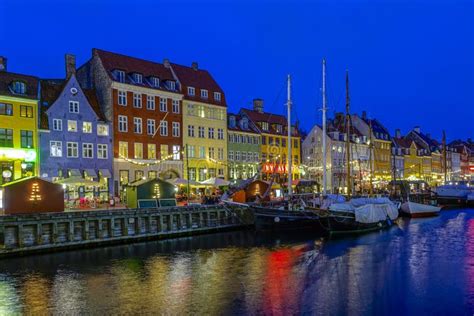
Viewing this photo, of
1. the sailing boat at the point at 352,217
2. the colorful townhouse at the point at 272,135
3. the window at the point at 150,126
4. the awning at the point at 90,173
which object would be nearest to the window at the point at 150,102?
the window at the point at 150,126

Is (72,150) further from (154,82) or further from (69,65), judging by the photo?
(154,82)

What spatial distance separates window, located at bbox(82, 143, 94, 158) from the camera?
58062mm

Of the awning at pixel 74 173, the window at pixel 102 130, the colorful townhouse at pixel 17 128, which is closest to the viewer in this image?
the colorful townhouse at pixel 17 128

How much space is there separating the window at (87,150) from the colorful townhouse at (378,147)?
6432 centimetres

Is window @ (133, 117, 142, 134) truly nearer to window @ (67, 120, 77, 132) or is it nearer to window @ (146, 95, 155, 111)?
window @ (146, 95, 155, 111)

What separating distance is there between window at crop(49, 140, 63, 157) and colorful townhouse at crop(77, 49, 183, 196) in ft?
22.2

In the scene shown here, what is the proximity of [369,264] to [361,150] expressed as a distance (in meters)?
81.6

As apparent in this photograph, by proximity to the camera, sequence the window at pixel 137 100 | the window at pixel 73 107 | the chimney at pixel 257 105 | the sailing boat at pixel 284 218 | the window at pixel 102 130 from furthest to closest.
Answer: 1. the chimney at pixel 257 105
2. the window at pixel 137 100
3. the window at pixel 102 130
4. the window at pixel 73 107
5. the sailing boat at pixel 284 218

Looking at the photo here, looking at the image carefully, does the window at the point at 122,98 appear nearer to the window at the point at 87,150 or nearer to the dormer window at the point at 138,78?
the dormer window at the point at 138,78

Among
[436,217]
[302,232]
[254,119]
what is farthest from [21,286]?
[254,119]

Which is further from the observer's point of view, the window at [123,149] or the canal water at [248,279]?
the window at [123,149]

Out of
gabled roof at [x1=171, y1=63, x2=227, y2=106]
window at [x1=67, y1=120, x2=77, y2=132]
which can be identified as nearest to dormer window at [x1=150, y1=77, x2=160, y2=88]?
gabled roof at [x1=171, y1=63, x2=227, y2=106]

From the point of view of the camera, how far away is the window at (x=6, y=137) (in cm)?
5022

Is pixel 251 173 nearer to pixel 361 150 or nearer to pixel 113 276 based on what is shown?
pixel 361 150
